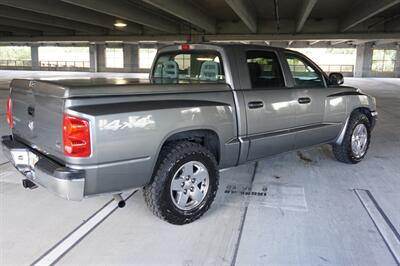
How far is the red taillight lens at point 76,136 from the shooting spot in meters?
2.81

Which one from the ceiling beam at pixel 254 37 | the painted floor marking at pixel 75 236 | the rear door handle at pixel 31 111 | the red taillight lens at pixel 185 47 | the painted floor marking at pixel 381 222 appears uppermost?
the ceiling beam at pixel 254 37

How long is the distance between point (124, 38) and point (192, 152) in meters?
19.4

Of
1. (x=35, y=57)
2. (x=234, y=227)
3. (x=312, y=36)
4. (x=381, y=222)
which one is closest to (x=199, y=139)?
(x=234, y=227)

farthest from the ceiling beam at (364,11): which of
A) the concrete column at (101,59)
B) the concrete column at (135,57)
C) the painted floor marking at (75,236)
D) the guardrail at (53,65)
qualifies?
the guardrail at (53,65)

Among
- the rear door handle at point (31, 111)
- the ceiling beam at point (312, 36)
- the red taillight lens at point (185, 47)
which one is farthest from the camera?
the ceiling beam at point (312, 36)

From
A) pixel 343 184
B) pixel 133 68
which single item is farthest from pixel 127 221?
pixel 133 68

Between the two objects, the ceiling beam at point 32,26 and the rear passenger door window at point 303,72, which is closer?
the rear passenger door window at point 303,72

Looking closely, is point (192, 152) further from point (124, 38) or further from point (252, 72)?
point (124, 38)

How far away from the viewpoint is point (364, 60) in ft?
127

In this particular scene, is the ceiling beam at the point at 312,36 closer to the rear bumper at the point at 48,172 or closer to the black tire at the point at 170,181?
the black tire at the point at 170,181

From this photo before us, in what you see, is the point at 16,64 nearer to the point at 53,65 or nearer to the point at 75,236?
the point at 53,65

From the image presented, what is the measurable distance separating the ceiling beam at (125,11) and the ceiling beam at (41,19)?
14.9 feet

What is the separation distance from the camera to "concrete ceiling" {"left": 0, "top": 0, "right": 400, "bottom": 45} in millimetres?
12906

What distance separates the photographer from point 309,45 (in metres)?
37.1
